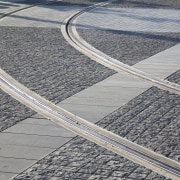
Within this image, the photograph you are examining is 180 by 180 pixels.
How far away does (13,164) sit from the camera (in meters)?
6.72

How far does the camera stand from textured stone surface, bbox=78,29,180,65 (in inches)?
517

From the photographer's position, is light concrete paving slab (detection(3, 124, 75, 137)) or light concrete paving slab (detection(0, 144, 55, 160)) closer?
light concrete paving slab (detection(0, 144, 55, 160))

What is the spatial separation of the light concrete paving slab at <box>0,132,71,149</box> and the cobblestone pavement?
0.17 metres

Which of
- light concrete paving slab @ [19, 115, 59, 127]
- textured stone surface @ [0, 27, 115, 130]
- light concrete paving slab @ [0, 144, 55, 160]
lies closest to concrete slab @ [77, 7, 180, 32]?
textured stone surface @ [0, 27, 115, 130]

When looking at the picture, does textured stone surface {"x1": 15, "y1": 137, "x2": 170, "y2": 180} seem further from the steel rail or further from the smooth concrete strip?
the steel rail

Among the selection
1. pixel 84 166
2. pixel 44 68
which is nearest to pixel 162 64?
pixel 44 68

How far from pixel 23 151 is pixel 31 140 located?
390mm

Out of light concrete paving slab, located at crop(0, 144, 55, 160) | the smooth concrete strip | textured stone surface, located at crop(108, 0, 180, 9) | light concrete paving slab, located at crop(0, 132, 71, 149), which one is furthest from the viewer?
textured stone surface, located at crop(108, 0, 180, 9)

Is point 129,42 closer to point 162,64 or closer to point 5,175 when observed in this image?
point 162,64

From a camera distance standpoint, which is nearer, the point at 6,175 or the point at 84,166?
the point at 6,175

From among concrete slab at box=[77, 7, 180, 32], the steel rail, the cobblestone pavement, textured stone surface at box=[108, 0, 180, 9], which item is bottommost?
textured stone surface at box=[108, 0, 180, 9]

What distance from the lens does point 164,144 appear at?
24.0 feet

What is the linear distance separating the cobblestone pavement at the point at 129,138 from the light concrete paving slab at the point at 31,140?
0.17 m

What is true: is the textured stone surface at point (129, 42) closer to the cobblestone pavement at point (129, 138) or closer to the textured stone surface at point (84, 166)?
the cobblestone pavement at point (129, 138)
